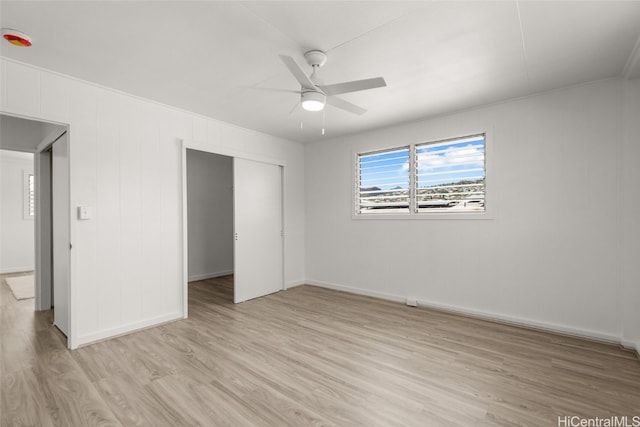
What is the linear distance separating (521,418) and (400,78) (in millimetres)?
2819

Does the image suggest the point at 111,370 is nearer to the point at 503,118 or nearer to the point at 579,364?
the point at 579,364

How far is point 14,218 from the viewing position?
6.67 metres

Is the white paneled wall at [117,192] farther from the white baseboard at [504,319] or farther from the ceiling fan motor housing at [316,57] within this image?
the white baseboard at [504,319]

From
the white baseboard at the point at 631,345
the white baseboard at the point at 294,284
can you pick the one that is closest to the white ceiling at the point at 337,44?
the white baseboard at the point at 631,345

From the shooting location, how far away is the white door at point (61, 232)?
9.77 ft

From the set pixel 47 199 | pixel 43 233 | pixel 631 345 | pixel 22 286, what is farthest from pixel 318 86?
pixel 22 286

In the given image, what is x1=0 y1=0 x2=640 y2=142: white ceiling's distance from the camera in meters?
1.92

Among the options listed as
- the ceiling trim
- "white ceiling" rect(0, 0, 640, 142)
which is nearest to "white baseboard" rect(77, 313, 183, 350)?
"white ceiling" rect(0, 0, 640, 142)

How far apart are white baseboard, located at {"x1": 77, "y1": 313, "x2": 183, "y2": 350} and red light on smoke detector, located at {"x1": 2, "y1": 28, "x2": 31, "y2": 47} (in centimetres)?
257

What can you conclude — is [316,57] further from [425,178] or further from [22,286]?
[22,286]

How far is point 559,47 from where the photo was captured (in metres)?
2.37

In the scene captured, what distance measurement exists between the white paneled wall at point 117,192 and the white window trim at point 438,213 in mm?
2297

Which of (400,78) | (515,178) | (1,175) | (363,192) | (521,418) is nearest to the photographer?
(521,418)

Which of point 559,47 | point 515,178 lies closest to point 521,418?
point 515,178
